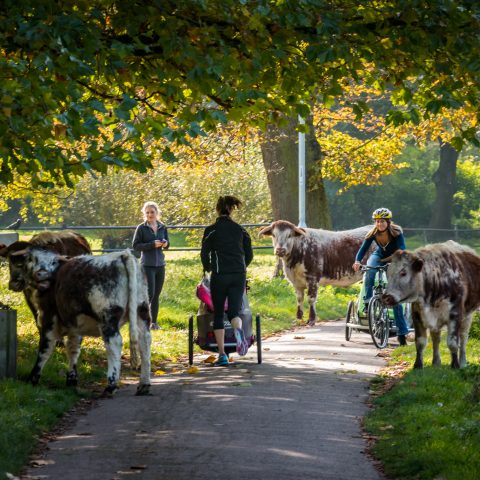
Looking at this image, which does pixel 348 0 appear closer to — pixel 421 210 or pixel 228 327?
pixel 228 327

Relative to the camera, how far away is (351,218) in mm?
70438

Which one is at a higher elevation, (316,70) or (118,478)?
(316,70)

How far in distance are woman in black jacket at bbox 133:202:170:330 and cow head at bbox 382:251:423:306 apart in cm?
550

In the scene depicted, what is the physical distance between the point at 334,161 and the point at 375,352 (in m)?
13.9

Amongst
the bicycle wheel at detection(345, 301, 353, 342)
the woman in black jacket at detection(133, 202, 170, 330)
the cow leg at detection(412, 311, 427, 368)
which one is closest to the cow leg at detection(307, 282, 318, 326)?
the bicycle wheel at detection(345, 301, 353, 342)

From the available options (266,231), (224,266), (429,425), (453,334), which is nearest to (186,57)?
(429,425)

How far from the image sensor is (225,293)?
52.3ft

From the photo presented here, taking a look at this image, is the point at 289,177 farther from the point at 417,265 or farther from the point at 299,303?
the point at 417,265

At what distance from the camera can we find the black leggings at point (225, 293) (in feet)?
52.0

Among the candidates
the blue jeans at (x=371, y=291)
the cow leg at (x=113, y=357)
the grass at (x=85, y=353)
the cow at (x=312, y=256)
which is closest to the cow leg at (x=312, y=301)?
the cow at (x=312, y=256)

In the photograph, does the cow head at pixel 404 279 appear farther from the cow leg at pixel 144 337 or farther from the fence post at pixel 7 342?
the fence post at pixel 7 342

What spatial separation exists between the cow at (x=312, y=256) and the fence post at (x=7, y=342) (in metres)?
10.1

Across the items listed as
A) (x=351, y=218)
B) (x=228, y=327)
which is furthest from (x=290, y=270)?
(x=351, y=218)

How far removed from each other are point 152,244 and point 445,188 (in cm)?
4621
